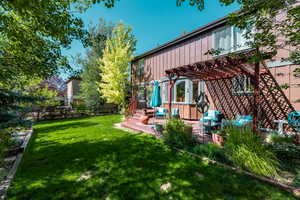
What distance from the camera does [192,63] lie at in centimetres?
682

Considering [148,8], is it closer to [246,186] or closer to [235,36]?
[235,36]

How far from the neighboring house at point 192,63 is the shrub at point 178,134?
262 centimetres

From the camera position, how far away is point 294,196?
238cm

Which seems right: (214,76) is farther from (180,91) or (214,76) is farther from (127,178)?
(127,178)

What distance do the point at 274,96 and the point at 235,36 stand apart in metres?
3.47

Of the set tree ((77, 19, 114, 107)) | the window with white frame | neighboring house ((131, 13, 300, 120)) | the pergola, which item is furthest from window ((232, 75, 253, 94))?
tree ((77, 19, 114, 107))

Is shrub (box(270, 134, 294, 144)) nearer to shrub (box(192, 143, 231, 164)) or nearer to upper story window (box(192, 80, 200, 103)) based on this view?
shrub (box(192, 143, 231, 164))

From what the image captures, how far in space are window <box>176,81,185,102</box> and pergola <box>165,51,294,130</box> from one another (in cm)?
193

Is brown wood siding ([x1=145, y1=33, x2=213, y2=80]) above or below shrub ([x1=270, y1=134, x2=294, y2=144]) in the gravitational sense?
above

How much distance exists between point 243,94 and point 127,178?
260 inches

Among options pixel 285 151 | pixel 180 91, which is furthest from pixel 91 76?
pixel 285 151

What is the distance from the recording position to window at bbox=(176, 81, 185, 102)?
9680mm

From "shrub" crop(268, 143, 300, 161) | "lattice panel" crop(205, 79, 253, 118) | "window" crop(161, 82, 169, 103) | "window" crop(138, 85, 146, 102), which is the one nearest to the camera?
"shrub" crop(268, 143, 300, 161)

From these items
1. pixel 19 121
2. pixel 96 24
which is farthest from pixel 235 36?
pixel 96 24
